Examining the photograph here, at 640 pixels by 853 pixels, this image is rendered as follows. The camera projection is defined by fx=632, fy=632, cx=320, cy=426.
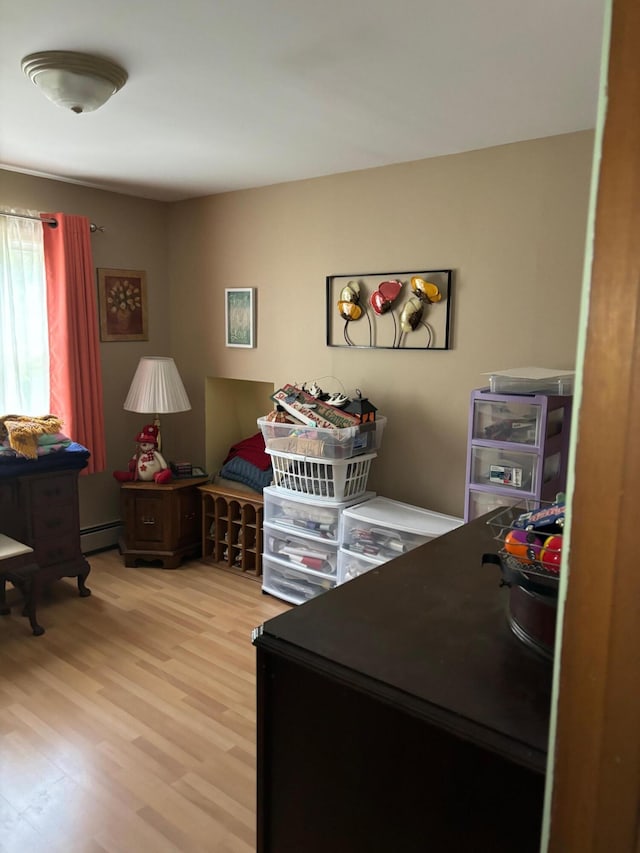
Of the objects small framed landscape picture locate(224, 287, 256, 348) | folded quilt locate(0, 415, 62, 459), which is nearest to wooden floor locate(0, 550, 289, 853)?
folded quilt locate(0, 415, 62, 459)

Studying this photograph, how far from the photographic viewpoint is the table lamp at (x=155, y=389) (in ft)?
13.0

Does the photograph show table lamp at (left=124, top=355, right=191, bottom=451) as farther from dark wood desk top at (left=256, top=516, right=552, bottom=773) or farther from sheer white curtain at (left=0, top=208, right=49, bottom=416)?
dark wood desk top at (left=256, top=516, right=552, bottom=773)

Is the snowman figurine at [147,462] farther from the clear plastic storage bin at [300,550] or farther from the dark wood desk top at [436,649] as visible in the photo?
the dark wood desk top at [436,649]

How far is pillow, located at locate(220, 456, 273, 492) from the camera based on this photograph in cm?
393

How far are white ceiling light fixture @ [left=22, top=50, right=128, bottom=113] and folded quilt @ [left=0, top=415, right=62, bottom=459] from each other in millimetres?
1748

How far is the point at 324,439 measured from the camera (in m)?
3.21

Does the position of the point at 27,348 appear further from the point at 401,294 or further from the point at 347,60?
the point at 347,60

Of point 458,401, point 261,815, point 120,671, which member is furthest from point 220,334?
point 261,815

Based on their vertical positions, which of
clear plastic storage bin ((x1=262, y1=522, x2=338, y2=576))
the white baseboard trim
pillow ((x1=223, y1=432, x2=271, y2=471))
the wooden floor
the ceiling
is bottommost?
the wooden floor

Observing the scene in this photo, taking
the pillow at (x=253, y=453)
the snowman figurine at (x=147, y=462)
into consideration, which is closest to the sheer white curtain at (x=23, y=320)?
the snowman figurine at (x=147, y=462)

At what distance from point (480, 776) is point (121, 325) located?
154 inches

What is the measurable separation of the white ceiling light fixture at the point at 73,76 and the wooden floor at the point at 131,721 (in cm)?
Answer: 229

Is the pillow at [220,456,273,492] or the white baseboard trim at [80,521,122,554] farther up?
the pillow at [220,456,273,492]

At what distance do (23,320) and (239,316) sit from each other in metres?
1.28
